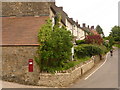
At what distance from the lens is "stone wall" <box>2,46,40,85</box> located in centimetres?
1587

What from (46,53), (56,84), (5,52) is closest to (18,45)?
(5,52)

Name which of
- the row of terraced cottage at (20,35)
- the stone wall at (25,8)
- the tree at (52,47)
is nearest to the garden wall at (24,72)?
the row of terraced cottage at (20,35)

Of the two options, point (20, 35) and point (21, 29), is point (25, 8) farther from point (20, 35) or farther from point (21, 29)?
point (20, 35)

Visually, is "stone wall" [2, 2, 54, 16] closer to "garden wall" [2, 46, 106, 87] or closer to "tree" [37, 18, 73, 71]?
"tree" [37, 18, 73, 71]

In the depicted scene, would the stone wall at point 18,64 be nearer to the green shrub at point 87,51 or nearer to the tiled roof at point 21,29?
the tiled roof at point 21,29

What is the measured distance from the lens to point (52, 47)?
15648mm

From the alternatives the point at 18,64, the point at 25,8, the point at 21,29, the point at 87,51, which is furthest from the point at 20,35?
the point at 87,51

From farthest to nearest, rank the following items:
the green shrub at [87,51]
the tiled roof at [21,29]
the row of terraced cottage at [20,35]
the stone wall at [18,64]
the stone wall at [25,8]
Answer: the green shrub at [87,51] → the stone wall at [25,8] → the tiled roof at [21,29] → the row of terraced cottage at [20,35] → the stone wall at [18,64]

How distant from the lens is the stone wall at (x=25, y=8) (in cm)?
2008

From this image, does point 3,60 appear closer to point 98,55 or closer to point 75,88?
point 75,88

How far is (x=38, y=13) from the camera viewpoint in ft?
66.2

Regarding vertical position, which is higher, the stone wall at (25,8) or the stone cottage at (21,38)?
the stone wall at (25,8)

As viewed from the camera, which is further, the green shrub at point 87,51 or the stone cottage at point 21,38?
the green shrub at point 87,51

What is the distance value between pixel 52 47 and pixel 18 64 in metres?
3.08
